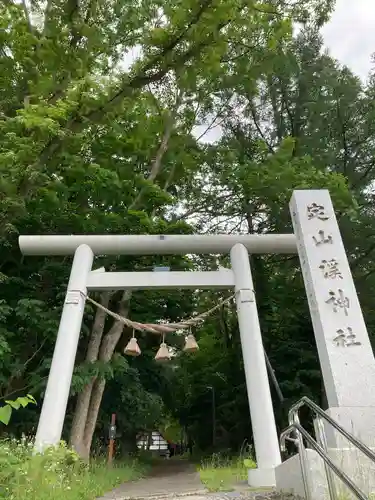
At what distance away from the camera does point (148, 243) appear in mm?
8047

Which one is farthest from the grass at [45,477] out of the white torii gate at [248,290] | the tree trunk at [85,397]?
the tree trunk at [85,397]

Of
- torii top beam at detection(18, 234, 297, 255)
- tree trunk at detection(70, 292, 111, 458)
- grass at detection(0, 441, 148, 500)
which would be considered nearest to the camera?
grass at detection(0, 441, 148, 500)

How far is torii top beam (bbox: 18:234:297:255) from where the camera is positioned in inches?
313

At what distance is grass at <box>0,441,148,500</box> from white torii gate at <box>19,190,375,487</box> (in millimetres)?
535

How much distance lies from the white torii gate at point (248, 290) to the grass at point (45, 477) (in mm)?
535

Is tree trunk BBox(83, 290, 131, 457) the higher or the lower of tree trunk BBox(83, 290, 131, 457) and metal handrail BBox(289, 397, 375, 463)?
the higher

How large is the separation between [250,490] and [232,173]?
→ 24.8 ft

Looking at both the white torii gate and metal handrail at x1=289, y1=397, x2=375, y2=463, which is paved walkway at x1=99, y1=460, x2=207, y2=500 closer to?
the white torii gate

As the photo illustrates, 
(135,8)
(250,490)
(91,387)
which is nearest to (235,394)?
(91,387)

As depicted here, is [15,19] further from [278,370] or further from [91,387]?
[278,370]

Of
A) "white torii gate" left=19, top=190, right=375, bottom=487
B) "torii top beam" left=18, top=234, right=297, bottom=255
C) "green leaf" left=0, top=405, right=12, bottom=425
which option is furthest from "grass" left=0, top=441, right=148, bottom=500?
"torii top beam" left=18, top=234, right=297, bottom=255

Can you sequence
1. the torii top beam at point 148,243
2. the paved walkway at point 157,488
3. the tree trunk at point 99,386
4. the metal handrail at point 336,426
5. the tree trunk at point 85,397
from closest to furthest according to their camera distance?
the metal handrail at point 336,426
the paved walkway at point 157,488
the torii top beam at point 148,243
the tree trunk at point 85,397
the tree trunk at point 99,386

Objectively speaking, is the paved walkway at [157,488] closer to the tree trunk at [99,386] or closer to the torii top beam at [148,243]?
the tree trunk at [99,386]

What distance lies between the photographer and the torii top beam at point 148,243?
7961 mm
